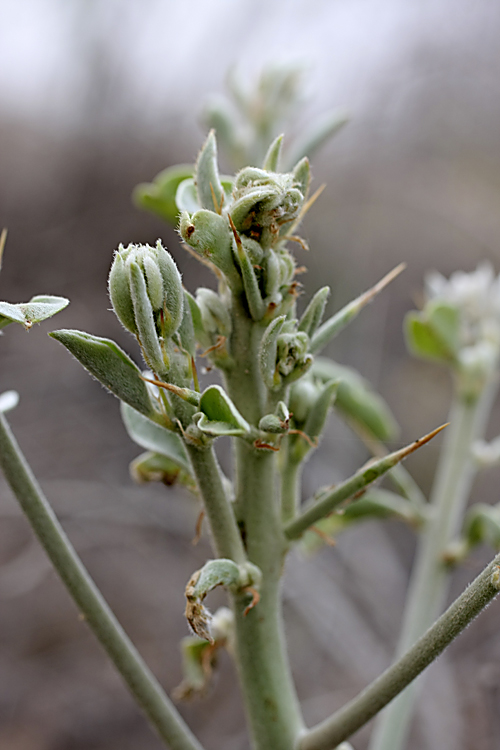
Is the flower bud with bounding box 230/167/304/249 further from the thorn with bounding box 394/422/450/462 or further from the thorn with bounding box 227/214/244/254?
the thorn with bounding box 394/422/450/462

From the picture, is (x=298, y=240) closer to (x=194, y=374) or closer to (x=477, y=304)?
(x=194, y=374)

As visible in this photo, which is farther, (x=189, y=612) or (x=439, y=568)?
(x=439, y=568)

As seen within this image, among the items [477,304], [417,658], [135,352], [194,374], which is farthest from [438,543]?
[135,352]

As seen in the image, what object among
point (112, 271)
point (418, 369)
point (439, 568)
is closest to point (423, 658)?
point (112, 271)

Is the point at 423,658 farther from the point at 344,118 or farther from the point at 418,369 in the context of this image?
the point at 418,369

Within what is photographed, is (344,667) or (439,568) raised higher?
(439,568)

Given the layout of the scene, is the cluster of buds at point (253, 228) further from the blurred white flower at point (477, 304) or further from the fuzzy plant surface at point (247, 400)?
the blurred white flower at point (477, 304)
